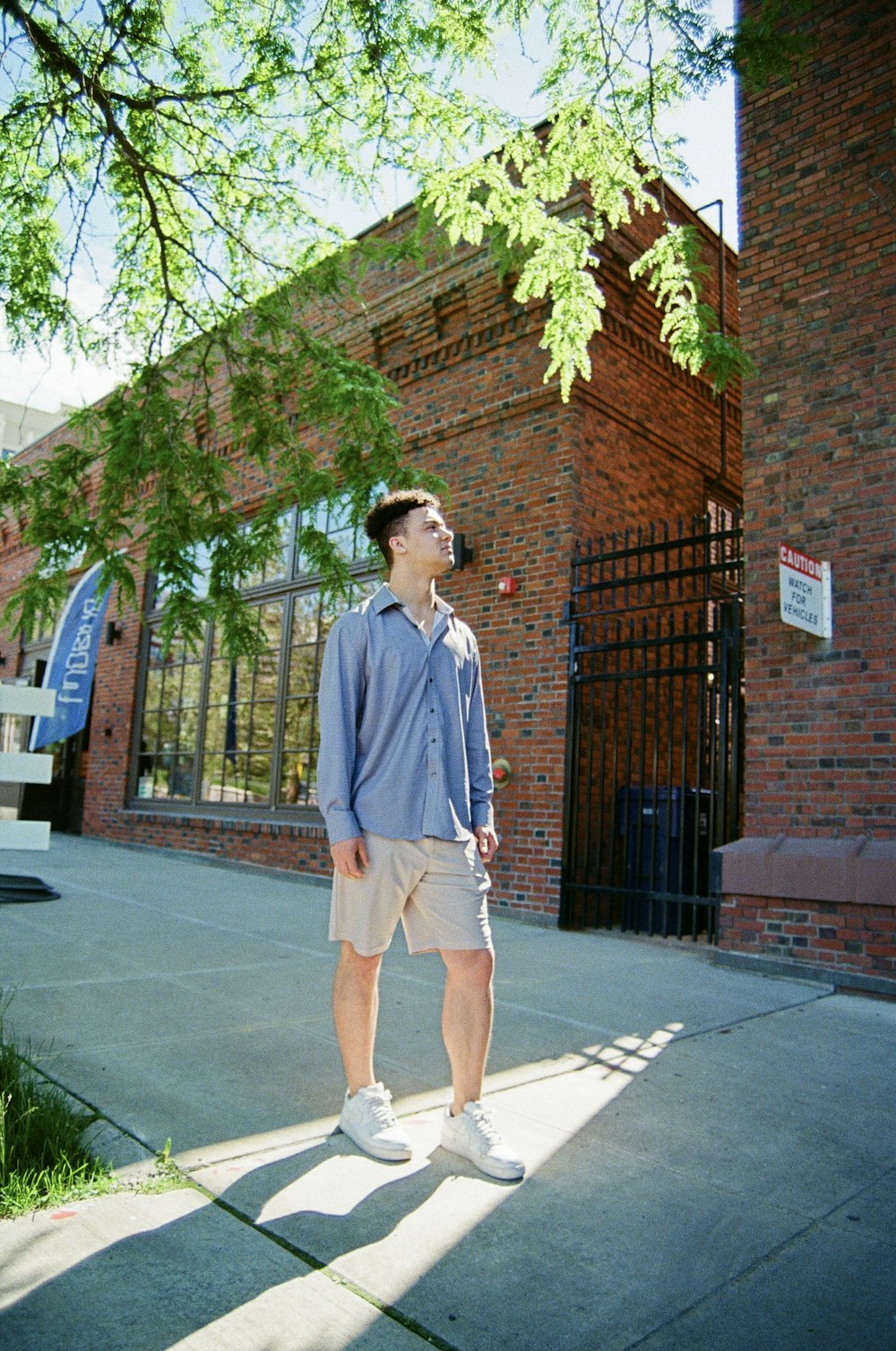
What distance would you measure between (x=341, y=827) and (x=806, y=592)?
3886 mm

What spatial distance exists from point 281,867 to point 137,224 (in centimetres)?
606

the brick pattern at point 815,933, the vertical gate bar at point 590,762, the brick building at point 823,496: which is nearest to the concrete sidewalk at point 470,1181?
the brick pattern at point 815,933

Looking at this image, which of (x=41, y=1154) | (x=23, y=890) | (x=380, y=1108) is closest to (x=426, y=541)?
(x=380, y=1108)

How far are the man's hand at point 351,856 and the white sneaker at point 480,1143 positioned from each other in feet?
2.27

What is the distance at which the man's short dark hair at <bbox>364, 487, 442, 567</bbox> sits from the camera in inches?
115

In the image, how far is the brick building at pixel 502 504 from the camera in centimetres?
750

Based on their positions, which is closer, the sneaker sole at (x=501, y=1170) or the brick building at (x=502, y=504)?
the sneaker sole at (x=501, y=1170)

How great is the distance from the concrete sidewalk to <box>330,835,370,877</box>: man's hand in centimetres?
74

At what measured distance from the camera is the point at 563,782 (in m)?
7.16

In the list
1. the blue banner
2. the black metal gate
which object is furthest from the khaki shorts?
the blue banner

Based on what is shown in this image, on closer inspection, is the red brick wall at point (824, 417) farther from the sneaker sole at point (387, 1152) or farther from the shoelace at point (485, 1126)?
the sneaker sole at point (387, 1152)

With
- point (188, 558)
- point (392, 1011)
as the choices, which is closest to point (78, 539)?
point (188, 558)

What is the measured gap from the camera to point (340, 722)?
266 cm

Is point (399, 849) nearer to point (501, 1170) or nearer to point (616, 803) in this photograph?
point (501, 1170)
